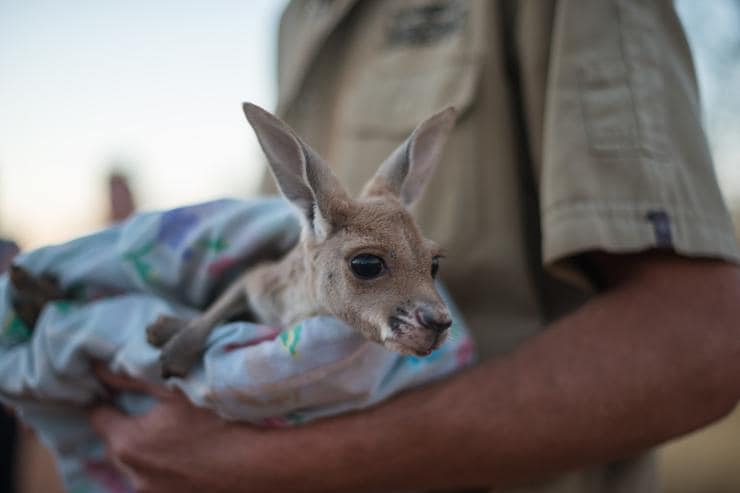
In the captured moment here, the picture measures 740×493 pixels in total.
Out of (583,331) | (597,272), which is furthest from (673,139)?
(583,331)

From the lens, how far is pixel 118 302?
1567mm

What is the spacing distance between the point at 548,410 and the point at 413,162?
0.63 meters

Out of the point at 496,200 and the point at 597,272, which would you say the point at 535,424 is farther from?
the point at 496,200

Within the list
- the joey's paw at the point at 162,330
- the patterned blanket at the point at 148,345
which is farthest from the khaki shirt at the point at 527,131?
the joey's paw at the point at 162,330

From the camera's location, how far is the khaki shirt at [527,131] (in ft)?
4.39

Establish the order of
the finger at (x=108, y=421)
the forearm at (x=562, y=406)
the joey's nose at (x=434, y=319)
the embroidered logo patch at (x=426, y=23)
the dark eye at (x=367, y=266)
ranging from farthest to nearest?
the embroidered logo patch at (x=426, y=23), the finger at (x=108, y=421), the forearm at (x=562, y=406), the dark eye at (x=367, y=266), the joey's nose at (x=434, y=319)

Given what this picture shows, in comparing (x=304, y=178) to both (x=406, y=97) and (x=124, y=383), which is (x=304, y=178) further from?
(x=124, y=383)

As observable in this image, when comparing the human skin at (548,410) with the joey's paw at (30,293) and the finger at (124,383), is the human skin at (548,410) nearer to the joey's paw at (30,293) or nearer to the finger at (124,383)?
the finger at (124,383)

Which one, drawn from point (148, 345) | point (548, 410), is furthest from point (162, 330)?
point (548, 410)

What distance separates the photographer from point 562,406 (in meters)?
1.32

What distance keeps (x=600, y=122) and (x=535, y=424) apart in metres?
0.71

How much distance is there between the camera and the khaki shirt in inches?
52.7

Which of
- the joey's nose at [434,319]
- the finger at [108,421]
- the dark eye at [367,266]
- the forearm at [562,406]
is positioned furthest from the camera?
the finger at [108,421]

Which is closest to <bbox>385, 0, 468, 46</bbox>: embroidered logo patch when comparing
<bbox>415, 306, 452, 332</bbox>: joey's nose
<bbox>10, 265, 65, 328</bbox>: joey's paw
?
<bbox>415, 306, 452, 332</bbox>: joey's nose
